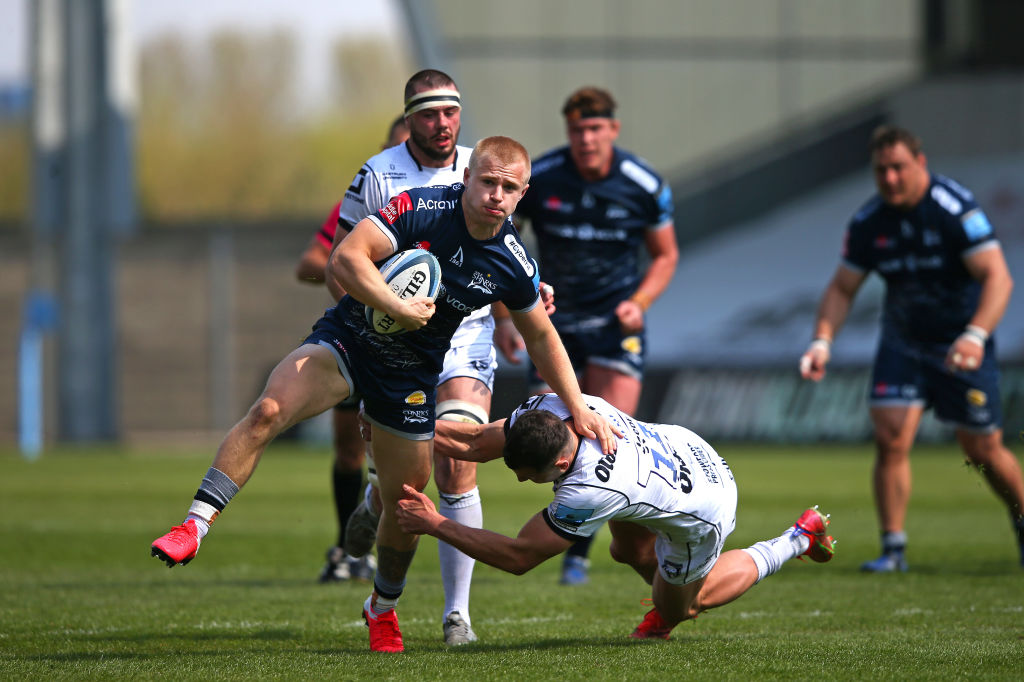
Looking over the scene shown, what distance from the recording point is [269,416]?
17.8ft

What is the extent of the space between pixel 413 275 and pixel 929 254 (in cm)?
445

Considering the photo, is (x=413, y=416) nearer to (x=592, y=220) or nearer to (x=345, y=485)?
(x=345, y=485)

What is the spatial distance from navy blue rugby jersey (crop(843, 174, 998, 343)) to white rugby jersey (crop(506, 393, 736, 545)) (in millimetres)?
3360

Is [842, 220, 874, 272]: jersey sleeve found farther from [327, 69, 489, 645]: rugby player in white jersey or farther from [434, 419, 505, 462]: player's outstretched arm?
[434, 419, 505, 462]: player's outstretched arm

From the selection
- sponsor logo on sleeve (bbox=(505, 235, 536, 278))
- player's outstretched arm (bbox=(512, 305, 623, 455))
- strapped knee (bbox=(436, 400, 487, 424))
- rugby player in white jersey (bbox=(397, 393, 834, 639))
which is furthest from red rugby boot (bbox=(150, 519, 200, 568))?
sponsor logo on sleeve (bbox=(505, 235, 536, 278))

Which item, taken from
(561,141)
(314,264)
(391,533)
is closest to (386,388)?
(391,533)

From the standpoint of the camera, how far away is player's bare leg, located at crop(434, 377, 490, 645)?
6.15 m

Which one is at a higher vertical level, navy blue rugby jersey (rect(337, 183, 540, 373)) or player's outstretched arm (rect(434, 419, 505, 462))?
navy blue rugby jersey (rect(337, 183, 540, 373))

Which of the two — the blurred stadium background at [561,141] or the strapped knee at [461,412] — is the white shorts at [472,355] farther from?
the blurred stadium background at [561,141]

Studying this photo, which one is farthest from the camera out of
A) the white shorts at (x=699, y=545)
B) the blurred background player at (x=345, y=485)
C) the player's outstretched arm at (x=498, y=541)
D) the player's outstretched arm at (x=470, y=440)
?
the blurred background player at (x=345, y=485)

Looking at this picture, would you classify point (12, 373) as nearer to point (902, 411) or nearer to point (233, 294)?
point (233, 294)

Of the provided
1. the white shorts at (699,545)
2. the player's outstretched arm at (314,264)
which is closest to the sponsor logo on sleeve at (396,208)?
the white shorts at (699,545)

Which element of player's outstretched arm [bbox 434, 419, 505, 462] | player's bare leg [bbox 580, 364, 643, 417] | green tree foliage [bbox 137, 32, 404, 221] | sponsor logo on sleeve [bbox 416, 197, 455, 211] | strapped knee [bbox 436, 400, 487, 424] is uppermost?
sponsor logo on sleeve [bbox 416, 197, 455, 211]

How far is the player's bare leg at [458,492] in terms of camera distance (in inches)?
242
